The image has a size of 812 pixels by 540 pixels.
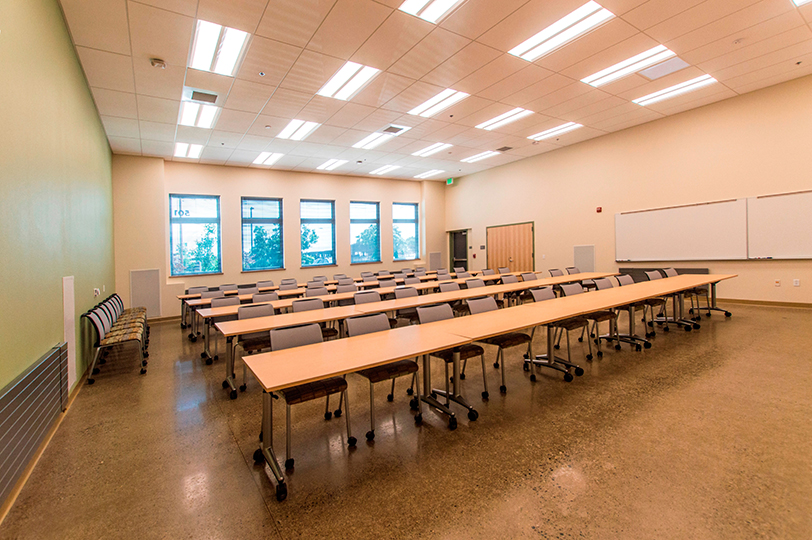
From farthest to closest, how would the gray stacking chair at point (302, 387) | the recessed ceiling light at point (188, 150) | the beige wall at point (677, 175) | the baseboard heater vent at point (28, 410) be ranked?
the recessed ceiling light at point (188, 150) < the beige wall at point (677, 175) < the gray stacking chair at point (302, 387) < the baseboard heater vent at point (28, 410)

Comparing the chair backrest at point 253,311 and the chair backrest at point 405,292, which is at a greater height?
the chair backrest at point 405,292

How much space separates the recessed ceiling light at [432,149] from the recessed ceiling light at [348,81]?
346 cm

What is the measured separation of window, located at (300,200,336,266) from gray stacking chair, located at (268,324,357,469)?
8065 mm

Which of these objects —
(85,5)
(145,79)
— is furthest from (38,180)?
(145,79)

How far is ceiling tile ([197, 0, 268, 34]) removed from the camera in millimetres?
3475

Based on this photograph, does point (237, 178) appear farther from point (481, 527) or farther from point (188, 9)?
point (481, 527)

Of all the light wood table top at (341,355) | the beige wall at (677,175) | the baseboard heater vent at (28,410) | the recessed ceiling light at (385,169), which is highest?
the recessed ceiling light at (385,169)

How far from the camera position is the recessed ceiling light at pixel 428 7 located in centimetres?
362

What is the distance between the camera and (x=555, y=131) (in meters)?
8.20

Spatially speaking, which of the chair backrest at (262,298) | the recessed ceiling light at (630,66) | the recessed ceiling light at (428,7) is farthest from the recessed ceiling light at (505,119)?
the chair backrest at (262,298)

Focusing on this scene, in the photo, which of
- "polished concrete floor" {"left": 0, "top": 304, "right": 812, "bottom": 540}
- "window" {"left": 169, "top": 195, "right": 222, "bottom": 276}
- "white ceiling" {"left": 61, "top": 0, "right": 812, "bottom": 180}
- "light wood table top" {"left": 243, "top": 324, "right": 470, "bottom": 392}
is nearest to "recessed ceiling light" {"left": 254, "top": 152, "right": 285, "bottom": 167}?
"white ceiling" {"left": 61, "top": 0, "right": 812, "bottom": 180}

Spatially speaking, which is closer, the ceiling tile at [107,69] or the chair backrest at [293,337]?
the chair backrest at [293,337]

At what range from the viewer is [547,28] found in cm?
422

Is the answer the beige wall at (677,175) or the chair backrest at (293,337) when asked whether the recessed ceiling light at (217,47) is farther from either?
the beige wall at (677,175)
